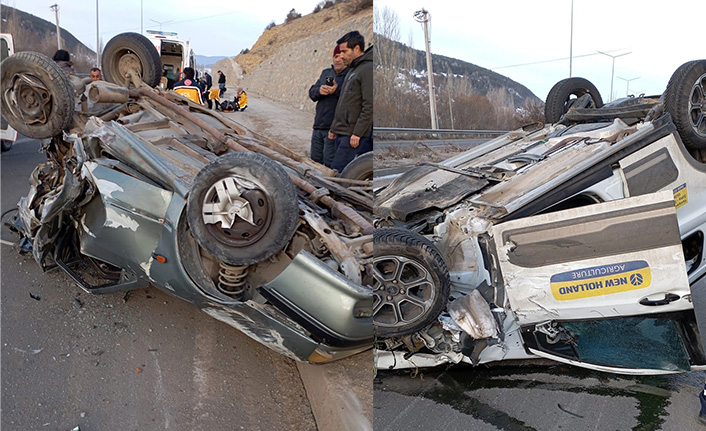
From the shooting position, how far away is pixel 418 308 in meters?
2.89

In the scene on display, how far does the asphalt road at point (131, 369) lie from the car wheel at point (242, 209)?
896 millimetres

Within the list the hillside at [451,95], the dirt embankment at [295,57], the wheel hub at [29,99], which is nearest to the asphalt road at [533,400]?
the hillside at [451,95]

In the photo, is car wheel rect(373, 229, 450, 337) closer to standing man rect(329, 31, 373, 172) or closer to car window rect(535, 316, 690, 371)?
car window rect(535, 316, 690, 371)

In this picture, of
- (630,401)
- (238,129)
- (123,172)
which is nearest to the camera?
(630,401)

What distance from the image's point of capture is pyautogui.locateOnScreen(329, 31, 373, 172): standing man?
15.4 ft

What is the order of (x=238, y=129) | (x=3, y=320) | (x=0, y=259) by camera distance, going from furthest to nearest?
1. (x=238, y=129)
2. (x=0, y=259)
3. (x=3, y=320)

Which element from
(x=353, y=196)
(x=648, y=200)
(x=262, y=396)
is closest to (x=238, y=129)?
(x=353, y=196)

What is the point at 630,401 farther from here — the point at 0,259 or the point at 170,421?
the point at 0,259

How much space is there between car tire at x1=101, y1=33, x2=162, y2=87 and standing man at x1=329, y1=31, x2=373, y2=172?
2404 mm

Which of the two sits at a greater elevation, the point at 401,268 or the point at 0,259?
the point at 401,268

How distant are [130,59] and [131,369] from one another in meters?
4.20

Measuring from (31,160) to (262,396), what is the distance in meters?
8.30

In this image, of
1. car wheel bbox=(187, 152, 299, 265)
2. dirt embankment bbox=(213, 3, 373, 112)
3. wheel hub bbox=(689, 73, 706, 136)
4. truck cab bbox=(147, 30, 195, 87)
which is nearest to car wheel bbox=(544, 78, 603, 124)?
wheel hub bbox=(689, 73, 706, 136)

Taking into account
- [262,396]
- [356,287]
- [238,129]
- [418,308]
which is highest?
[238,129]
